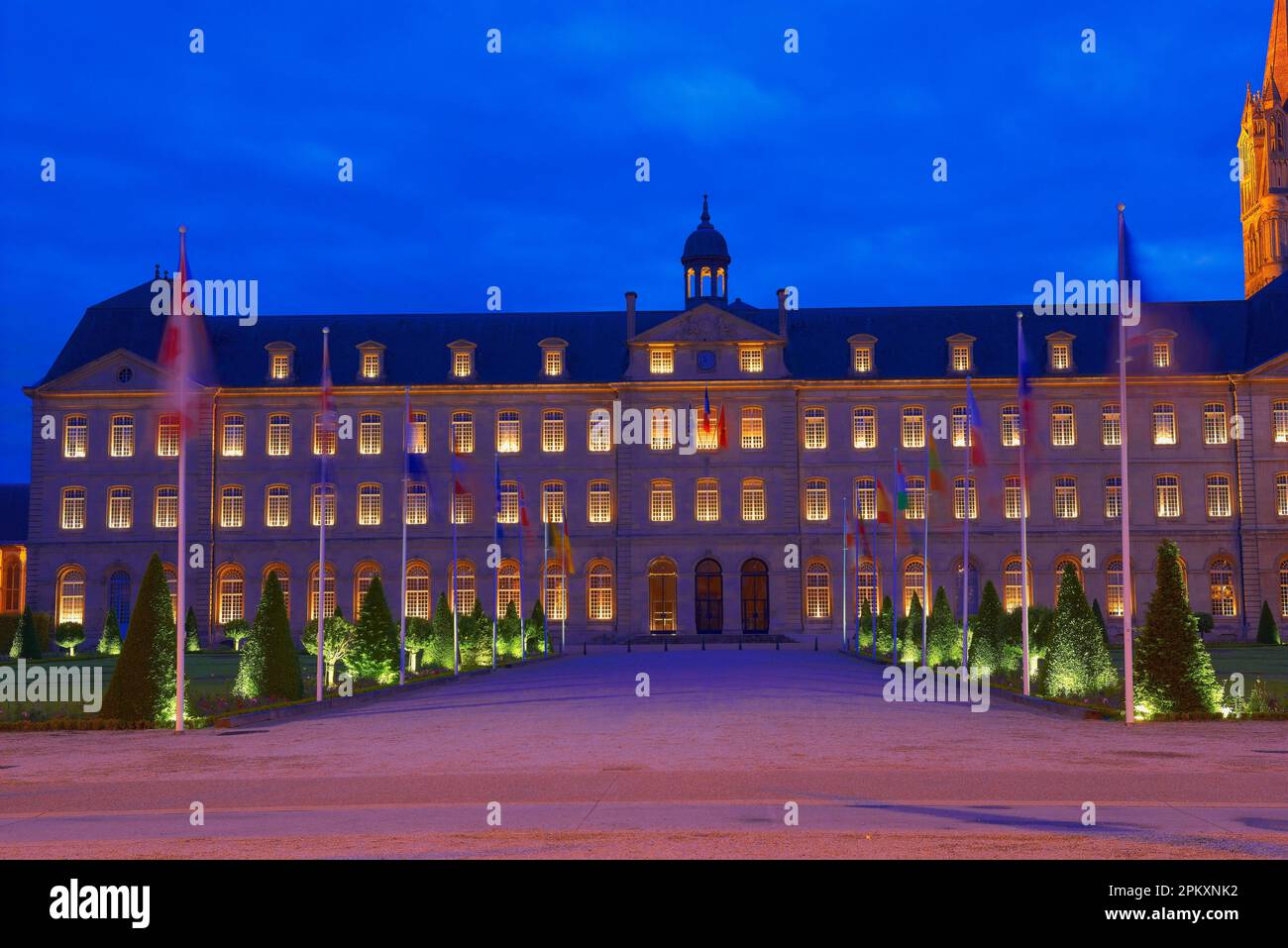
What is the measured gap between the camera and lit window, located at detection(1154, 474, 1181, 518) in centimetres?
6053

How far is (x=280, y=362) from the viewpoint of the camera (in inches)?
2473

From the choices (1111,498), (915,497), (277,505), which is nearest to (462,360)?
(277,505)

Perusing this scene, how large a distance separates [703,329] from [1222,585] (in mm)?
24707

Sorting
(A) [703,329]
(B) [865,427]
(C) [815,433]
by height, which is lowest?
(C) [815,433]

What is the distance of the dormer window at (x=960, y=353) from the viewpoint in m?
61.8

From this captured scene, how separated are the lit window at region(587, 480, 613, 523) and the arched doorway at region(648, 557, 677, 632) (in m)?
3.22

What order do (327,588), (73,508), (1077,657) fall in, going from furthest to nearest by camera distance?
(73,508) → (327,588) → (1077,657)

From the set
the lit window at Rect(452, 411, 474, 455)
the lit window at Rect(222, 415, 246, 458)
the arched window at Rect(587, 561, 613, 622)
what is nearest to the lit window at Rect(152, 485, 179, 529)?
the lit window at Rect(222, 415, 246, 458)

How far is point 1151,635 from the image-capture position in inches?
822

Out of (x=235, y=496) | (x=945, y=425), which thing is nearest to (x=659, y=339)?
(x=945, y=425)

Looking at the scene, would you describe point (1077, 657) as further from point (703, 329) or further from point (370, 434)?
point (370, 434)

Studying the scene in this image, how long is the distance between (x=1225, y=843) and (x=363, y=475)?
5447cm
